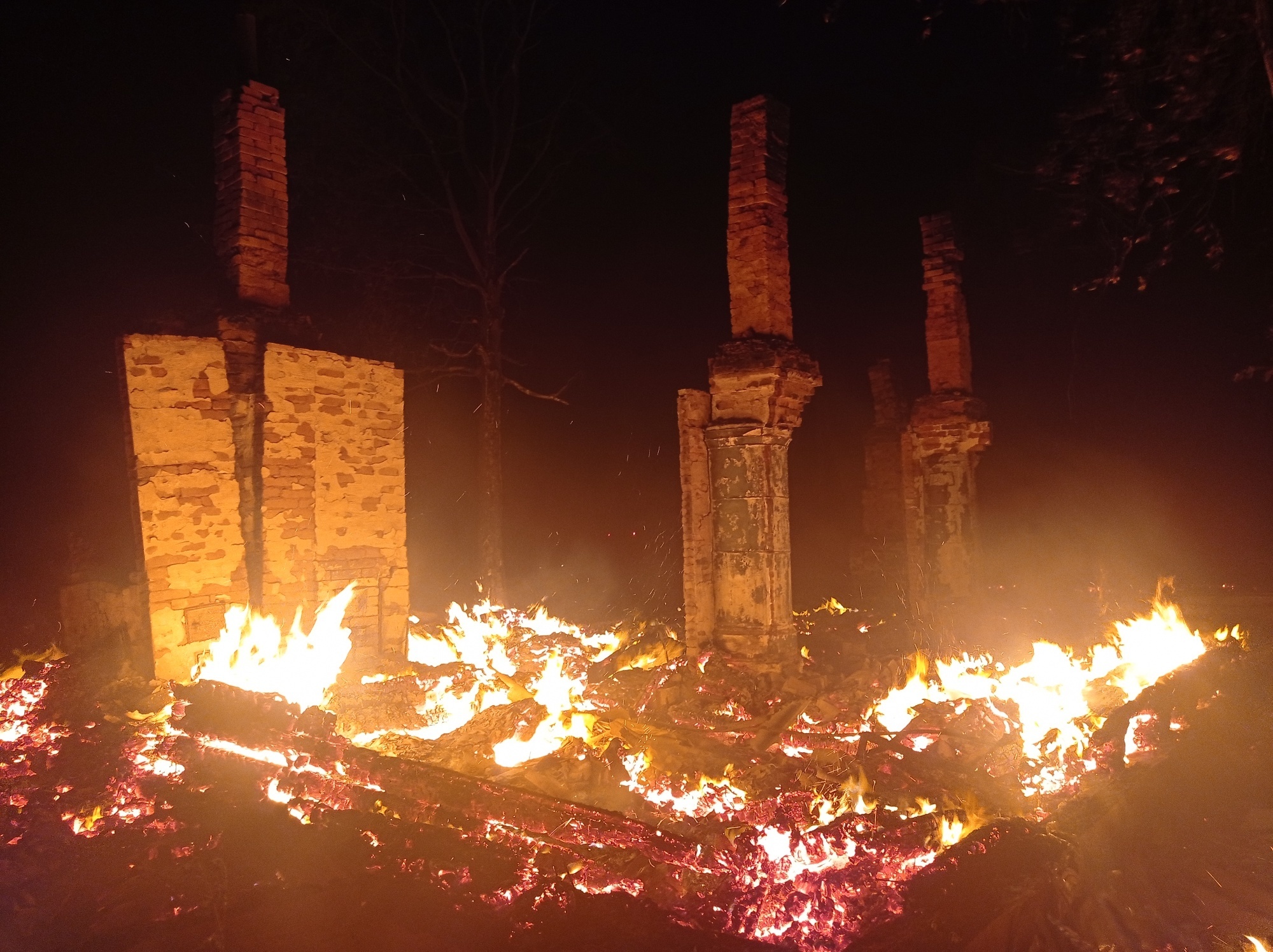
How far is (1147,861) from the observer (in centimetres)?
545

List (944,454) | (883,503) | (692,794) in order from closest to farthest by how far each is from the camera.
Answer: (692,794)
(944,454)
(883,503)

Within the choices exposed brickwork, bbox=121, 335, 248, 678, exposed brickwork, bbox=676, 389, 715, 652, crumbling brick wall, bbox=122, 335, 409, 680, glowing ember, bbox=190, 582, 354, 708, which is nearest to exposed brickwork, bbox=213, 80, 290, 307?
crumbling brick wall, bbox=122, 335, 409, 680

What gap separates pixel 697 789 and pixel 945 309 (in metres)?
8.03

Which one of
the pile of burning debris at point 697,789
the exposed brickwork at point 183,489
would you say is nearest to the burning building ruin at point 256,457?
the exposed brickwork at point 183,489

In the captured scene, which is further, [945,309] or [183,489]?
[945,309]

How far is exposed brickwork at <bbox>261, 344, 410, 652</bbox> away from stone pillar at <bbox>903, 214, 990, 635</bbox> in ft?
24.7

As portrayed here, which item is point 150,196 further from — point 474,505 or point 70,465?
point 474,505

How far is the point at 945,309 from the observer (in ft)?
37.3

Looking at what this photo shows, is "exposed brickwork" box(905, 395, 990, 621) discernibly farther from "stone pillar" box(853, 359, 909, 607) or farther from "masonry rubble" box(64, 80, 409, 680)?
"masonry rubble" box(64, 80, 409, 680)

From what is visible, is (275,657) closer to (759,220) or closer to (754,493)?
(754,493)

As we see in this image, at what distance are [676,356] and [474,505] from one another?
214 inches

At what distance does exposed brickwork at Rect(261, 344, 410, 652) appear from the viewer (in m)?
8.27

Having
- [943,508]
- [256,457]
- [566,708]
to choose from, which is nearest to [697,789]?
[566,708]

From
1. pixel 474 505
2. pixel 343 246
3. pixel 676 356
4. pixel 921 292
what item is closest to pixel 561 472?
pixel 474 505
